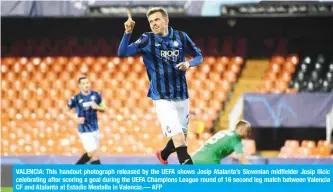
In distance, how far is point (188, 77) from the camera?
15359 mm

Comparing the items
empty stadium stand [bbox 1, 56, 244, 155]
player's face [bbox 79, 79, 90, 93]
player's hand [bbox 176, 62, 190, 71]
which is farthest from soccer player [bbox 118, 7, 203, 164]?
empty stadium stand [bbox 1, 56, 244, 155]

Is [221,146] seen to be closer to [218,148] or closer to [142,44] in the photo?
[218,148]

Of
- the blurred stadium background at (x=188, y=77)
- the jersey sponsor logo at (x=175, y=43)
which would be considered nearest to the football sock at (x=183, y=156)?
the jersey sponsor logo at (x=175, y=43)

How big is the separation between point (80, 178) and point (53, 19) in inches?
443

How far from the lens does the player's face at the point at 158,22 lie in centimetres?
644

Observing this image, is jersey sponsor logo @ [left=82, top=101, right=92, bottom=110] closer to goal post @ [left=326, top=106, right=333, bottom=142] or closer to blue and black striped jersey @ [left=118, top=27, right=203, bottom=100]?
blue and black striped jersey @ [left=118, top=27, right=203, bottom=100]

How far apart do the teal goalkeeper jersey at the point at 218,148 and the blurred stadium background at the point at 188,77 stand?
15.5 ft

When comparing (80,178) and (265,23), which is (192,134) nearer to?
(265,23)

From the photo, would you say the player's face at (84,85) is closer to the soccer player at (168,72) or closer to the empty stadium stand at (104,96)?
the empty stadium stand at (104,96)

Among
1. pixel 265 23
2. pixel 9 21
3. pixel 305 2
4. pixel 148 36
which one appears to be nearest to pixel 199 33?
pixel 265 23

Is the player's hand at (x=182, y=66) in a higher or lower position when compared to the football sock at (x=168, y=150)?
higher

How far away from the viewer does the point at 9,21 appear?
1752 centimetres

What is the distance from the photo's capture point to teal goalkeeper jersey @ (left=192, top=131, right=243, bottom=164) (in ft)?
27.0

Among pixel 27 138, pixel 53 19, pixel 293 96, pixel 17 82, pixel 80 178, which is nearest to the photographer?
pixel 80 178
